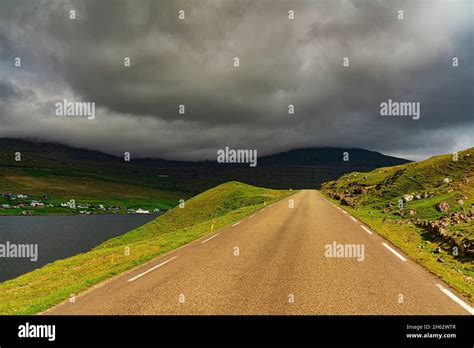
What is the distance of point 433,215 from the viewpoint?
26.4 metres

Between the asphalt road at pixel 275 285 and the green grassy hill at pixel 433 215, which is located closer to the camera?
the asphalt road at pixel 275 285

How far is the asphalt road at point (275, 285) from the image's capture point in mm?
7980

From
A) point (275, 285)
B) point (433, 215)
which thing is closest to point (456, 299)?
point (275, 285)

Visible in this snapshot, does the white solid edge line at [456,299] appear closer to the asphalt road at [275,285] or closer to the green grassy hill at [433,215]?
the asphalt road at [275,285]

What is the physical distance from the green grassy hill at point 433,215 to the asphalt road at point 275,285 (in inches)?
57.8

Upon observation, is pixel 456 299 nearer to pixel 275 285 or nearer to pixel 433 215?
pixel 275 285

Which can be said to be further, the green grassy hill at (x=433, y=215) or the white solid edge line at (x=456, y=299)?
the green grassy hill at (x=433, y=215)

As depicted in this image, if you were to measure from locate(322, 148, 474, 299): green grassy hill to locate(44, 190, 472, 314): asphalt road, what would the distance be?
147 cm

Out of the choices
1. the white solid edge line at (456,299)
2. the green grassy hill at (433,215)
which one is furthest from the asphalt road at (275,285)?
the green grassy hill at (433,215)

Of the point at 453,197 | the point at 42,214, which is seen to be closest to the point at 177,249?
the point at 453,197

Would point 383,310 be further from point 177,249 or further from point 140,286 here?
point 177,249
